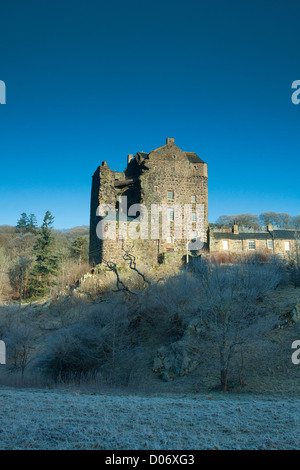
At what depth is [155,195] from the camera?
3928 cm

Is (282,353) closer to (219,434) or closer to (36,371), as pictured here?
(219,434)

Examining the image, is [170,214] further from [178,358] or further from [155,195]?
[178,358]

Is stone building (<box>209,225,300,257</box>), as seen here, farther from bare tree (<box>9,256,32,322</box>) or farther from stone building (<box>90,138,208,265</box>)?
bare tree (<box>9,256,32,322</box>)

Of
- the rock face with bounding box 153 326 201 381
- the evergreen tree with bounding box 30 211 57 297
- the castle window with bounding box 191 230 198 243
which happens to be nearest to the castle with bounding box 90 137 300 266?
the castle window with bounding box 191 230 198 243

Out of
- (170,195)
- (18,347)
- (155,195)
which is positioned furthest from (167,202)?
(18,347)

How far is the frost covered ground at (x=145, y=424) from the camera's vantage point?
19.9 feet

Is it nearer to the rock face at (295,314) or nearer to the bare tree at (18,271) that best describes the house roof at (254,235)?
the rock face at (295,314)

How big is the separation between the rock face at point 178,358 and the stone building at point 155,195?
18843mm

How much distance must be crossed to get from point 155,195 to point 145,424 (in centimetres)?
3311

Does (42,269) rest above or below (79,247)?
below

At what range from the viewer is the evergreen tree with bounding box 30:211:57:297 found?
139 ft

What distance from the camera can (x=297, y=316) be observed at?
1717 centimetres

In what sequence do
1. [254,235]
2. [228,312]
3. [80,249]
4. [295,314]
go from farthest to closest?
[80,249] < [254,235] < [295,314] < [228,312]

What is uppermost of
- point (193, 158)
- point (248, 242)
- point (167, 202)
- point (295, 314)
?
point (193, 158)
